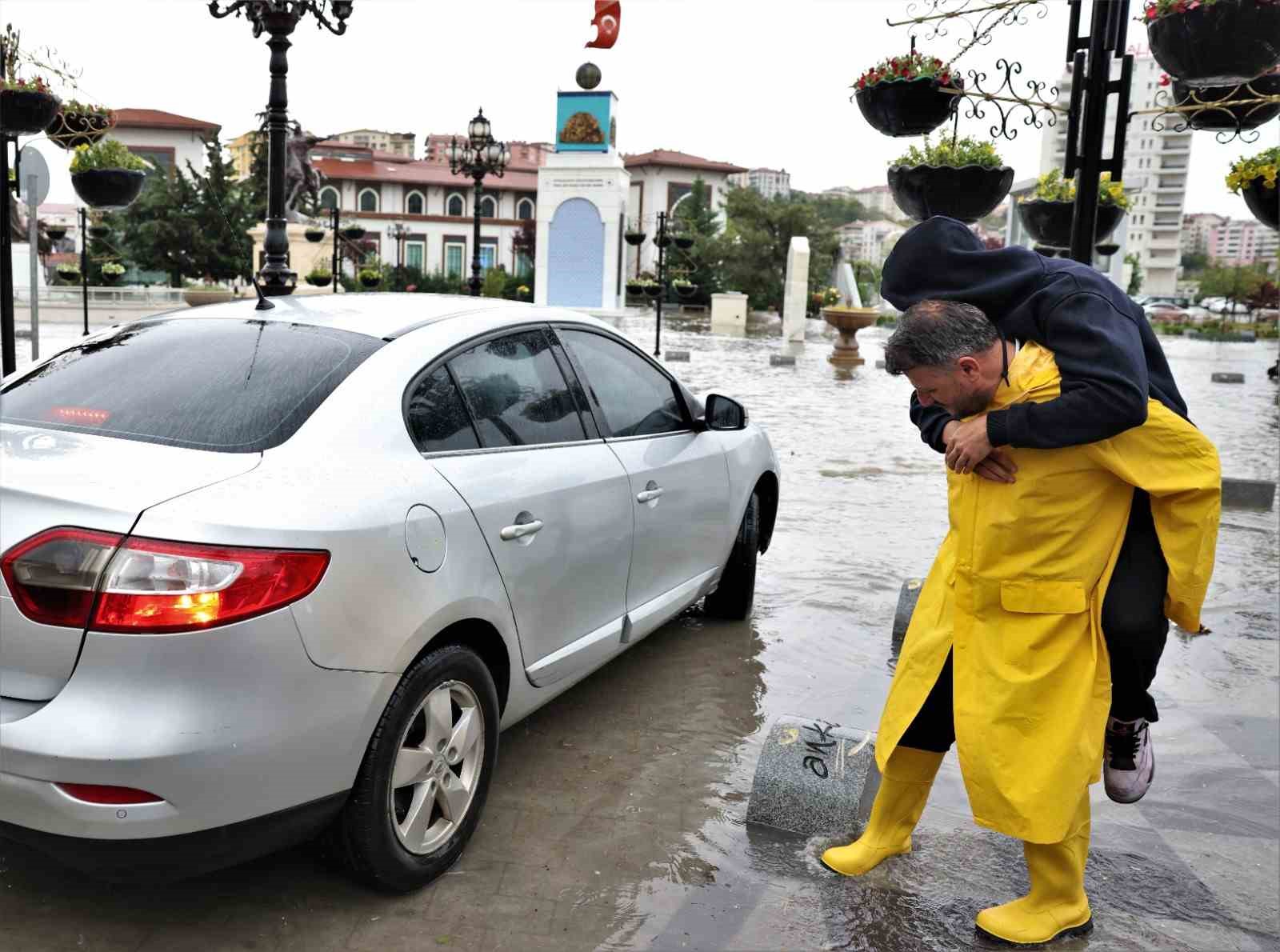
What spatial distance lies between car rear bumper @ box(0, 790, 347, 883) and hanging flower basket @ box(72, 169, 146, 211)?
9.63 meters

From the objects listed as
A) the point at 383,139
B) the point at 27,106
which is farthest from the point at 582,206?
the point at 383,139

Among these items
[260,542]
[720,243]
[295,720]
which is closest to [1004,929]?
[295,720]

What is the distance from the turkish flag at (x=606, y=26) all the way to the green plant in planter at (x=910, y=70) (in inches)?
2043

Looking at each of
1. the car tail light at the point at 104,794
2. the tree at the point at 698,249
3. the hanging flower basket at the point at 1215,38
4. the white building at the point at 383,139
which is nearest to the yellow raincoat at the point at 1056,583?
the car tail light at the point at 104,794

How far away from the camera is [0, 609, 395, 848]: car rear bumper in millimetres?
2400

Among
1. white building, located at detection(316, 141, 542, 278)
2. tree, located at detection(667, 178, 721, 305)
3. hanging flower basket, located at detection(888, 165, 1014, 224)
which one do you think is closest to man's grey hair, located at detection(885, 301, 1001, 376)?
Result: hanging flower basket, located at detection(888, 165, 1014, 224)

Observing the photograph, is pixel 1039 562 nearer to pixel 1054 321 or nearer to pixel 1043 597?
pixel 1043 597

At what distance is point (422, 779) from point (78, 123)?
810 cm

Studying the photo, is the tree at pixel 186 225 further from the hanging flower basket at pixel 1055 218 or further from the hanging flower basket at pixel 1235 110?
the hanging flower basket at pixel 1235 110

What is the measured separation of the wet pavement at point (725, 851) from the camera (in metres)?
2.99

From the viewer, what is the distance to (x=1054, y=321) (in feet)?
8.80

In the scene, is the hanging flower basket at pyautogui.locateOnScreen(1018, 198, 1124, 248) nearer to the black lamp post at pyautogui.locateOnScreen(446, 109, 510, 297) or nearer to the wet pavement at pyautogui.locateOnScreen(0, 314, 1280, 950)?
the wet pavement at pyautogui.locateOnScreen(0, 314, 1280, 950)

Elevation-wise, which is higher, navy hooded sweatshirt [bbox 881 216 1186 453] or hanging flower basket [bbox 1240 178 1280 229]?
hanging flower basket [bbox 1240 178 1280 229]

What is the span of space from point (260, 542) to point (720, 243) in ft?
201
